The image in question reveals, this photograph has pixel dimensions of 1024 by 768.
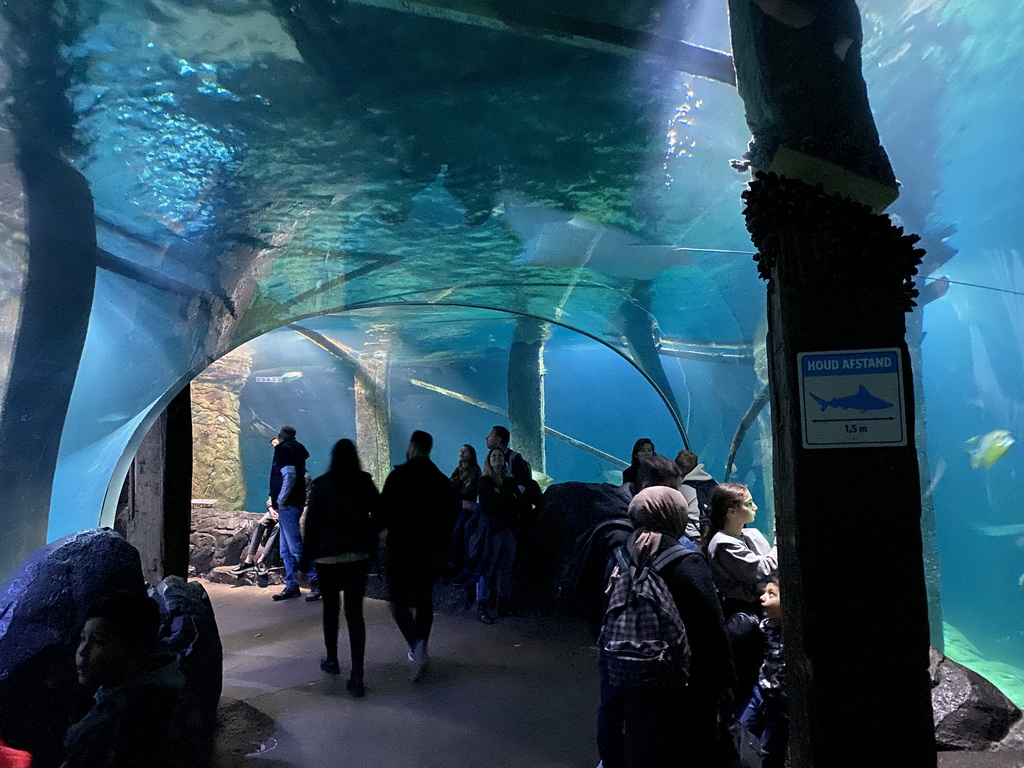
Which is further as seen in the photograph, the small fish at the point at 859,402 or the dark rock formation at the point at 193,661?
the dark rock formation at the point at 193,661

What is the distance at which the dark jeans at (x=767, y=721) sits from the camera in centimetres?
275

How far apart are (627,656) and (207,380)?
26.2 m

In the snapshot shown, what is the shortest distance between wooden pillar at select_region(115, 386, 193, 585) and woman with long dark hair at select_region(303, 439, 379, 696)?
1899 millimetres

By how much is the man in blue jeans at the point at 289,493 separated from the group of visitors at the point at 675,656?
18.8ft

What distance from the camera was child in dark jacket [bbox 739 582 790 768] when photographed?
273 cm

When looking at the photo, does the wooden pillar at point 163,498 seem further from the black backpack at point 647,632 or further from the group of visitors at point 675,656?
the black backpack at point 647,632

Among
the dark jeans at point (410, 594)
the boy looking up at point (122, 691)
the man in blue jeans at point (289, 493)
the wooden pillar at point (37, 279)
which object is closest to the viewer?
the boy looking up at point (122, 691)

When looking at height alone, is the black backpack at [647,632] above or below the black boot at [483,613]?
above

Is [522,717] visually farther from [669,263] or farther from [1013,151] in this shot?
[1013,151]

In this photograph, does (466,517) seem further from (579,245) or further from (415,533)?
(579,245)

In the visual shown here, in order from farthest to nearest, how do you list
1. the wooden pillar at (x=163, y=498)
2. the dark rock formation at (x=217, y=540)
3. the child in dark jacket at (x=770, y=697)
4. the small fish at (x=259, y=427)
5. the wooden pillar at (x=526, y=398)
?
the small fish at (x=259, y=427) → the wooden pillar at (x=526, y=398) → the dark rock formation at (x=217, y=540) → the wooden pillar at (x=163, y=498) → the child in dark jacket at (x=770, y=697)

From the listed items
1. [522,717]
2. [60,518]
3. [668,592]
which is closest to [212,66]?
[668,592]

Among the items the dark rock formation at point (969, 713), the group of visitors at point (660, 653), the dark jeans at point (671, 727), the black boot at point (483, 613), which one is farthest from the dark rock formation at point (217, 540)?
the dark rock formation at point (969, 713)

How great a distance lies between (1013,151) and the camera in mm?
8383
